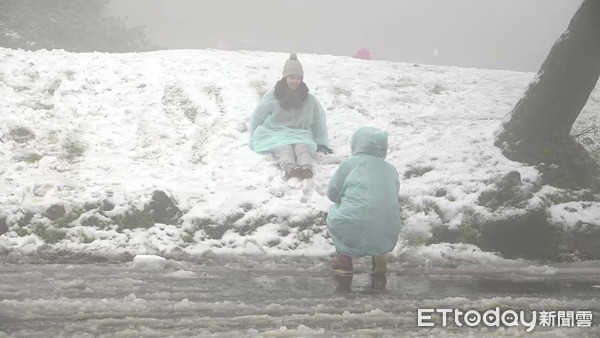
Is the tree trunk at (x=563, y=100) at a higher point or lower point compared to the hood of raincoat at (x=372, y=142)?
higher

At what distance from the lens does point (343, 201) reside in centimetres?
478

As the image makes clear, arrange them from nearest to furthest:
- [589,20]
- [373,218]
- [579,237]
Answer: [373,218] < [579,237] < [589,20]

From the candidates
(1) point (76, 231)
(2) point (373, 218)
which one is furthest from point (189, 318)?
(1) point (76, 231)

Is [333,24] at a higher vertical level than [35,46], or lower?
higher

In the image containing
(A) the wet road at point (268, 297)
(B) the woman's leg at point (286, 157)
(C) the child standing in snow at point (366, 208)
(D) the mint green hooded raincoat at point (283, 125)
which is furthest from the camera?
(D) the mint green hooded raincoat at point (283, 125)

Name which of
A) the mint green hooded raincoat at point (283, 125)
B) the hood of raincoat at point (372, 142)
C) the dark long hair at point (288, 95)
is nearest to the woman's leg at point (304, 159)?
the mint green hooded raincoat at point (283, 125)

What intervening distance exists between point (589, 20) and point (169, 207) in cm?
539

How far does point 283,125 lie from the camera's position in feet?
23.7

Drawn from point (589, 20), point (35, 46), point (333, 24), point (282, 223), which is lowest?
point (282, 223)

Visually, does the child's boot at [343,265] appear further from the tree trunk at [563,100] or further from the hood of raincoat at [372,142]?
the tree trunk at [563,100]

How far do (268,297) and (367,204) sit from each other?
120 centimetres

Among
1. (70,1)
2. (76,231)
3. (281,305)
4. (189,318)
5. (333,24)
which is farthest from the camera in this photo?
(333,24)

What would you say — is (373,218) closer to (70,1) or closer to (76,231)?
(76,231)

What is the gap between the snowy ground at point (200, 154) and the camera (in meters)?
5.50
